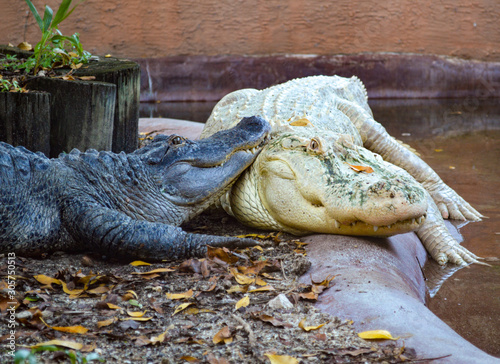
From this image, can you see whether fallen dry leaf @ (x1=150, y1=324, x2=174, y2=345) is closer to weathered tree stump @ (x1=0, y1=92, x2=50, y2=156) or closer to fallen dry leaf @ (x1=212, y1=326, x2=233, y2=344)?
fallen dry leaf @ (x1=212, y1=326, x2=233, y2=344)

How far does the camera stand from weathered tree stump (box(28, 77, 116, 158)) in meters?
3.50

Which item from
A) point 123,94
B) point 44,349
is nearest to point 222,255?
point 44,349

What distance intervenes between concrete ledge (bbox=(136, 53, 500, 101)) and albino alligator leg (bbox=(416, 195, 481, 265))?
242 inches

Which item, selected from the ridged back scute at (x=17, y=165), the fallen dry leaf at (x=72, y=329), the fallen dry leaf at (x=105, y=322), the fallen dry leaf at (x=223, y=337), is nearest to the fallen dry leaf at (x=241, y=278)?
the fallen dry leaf at (x=223, y=337)

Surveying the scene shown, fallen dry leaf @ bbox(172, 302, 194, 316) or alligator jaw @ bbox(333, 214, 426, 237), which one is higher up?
alligator jaw @ bbox(333, 214, 426, 237)

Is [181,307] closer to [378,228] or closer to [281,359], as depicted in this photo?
[281,359]

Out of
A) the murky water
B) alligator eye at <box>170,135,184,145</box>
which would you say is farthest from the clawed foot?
alligator eye at <box>170,135,184,145</box>

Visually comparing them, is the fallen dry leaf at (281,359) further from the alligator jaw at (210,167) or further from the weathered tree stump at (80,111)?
the weathered tree stump at (80,111)

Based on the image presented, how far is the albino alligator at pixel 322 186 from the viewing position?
9.26 ft

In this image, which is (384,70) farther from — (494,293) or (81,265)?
(81,265)

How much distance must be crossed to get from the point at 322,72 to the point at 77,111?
6.85 m

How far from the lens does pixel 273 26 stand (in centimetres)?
998

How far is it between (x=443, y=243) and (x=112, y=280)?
7.37ft

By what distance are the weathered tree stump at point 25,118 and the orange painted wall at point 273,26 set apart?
6.45 metres
